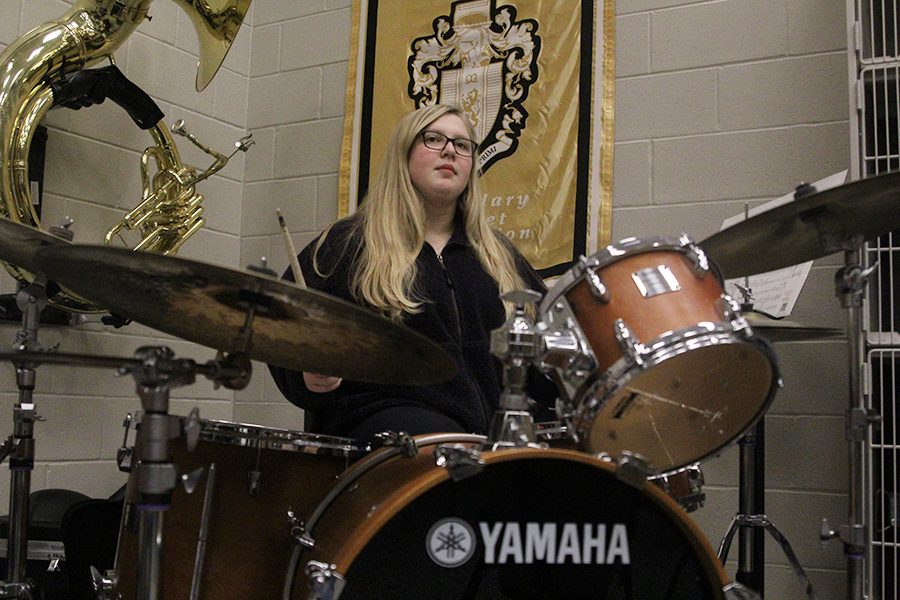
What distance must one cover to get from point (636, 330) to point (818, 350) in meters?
1.27

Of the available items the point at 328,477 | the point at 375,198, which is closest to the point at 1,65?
the point at 375,198

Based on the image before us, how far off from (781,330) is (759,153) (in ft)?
2.42

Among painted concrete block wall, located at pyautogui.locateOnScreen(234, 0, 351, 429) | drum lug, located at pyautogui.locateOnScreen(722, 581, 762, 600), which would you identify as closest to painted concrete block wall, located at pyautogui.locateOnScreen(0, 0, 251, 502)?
painted concrete block wall, located at pyautogui.locateOnScreen(234, 0, 351, 429)

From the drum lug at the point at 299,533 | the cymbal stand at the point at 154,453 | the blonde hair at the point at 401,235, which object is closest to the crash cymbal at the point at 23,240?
the cymbal stand at the point at 154,453

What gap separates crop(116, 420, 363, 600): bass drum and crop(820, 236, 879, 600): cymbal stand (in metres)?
0.93

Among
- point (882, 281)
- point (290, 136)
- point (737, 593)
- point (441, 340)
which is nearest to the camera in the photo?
point (737, 593)

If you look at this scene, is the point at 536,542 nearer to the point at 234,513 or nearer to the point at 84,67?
the point at 234,513

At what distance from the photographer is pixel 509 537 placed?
119 cm

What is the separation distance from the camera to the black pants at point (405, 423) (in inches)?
63.2

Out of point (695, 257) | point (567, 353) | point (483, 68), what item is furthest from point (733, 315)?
point (483, 68)

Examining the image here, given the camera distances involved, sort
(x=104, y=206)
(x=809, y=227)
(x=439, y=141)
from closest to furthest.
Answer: (x=809, y=227) → (x=439, y=141) → (x=104, y=206)

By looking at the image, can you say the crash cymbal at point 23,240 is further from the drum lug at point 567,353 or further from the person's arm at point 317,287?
the drum lug at point 567,353

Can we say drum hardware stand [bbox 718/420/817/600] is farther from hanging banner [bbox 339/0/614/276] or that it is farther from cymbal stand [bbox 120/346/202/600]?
cymbal stand [bbox 120/346/202/600]

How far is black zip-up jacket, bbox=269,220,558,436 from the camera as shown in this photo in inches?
68.3
